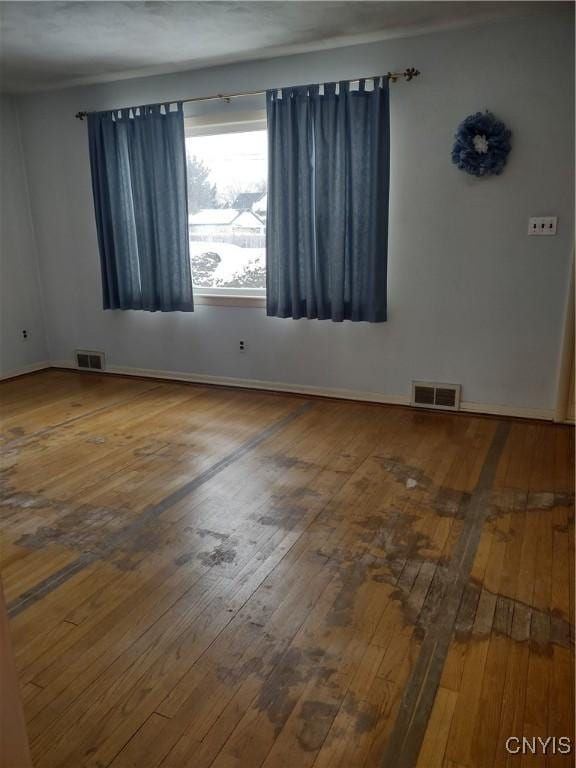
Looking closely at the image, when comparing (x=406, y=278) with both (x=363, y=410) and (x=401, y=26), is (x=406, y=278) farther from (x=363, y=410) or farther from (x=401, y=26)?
(x=401, y=26)

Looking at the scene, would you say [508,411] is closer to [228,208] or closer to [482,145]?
[482,145]

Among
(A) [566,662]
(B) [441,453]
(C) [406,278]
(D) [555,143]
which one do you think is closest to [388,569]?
(A) [566,662]

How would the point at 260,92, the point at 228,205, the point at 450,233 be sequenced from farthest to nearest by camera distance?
the point at 228,205, the point at 260,92, the point at 450,233

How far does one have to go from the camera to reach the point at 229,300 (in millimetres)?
4840

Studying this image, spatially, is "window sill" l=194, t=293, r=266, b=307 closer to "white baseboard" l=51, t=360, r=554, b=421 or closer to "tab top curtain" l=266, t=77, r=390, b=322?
"tab top curtain" l=266, t=77, r=390, b=322

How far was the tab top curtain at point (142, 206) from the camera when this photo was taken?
15.3ft

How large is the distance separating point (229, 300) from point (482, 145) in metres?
2.29

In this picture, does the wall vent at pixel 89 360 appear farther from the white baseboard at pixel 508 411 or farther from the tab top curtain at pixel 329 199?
the white baseboard at pixel 508 411

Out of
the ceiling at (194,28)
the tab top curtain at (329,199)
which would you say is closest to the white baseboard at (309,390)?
the tab top curtain at (329,199)

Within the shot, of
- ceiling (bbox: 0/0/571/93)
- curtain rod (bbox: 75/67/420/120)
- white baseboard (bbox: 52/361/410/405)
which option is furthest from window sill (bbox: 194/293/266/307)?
ceiling (bbox: 0/0/571/93)

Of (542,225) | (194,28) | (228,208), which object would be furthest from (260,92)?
(542,225)

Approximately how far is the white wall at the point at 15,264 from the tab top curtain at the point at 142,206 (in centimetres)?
95

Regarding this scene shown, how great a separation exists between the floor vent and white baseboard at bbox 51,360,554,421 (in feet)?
0.21

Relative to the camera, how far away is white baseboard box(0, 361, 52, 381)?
547cm
